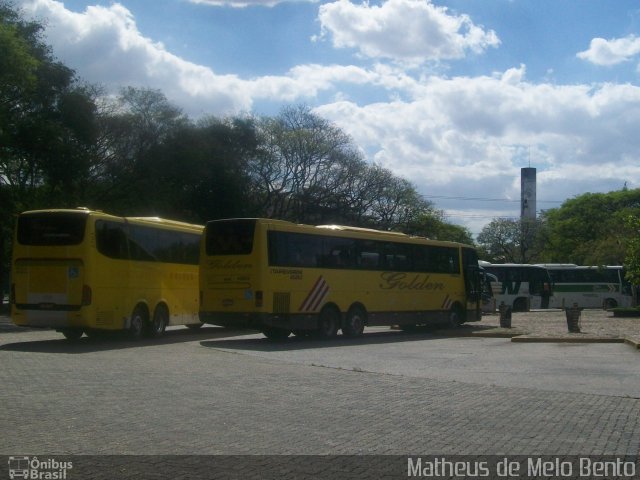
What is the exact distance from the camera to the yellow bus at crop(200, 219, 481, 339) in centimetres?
2150

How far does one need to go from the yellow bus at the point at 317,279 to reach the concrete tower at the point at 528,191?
97162 mm

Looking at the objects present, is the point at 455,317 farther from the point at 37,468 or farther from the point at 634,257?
the point at 37,468

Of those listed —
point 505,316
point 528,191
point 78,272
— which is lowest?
point 505,316

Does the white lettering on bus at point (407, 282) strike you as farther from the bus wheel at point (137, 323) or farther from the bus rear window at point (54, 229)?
the bus rear window at point (54, 229)

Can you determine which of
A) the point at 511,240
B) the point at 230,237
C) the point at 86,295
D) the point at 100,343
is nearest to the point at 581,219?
the point at 511,240

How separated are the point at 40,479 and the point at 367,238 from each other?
19.3 metres

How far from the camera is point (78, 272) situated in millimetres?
19828

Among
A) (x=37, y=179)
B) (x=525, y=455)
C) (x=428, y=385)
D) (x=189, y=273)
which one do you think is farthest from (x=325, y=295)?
(x=37, y=179)

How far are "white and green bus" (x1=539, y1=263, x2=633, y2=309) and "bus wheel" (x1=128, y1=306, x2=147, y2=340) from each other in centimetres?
3779

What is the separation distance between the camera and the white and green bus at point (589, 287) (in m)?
55.5

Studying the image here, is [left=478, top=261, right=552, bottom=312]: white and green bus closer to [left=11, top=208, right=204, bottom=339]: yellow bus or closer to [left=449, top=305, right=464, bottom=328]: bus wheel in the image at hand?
[left=449, top=305, right=464, bottom=328]: bus wheel

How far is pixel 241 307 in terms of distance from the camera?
21484mm

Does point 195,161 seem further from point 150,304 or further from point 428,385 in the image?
point 428,385

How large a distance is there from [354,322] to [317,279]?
2466 mm
